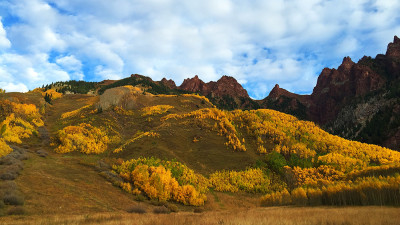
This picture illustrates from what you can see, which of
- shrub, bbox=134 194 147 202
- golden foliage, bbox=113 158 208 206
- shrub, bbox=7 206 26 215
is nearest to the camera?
shrub, bbox=7 206 26 215

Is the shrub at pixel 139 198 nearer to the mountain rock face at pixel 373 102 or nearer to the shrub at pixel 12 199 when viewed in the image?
the shrub at pixel 12 199

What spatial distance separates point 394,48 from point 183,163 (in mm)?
230845

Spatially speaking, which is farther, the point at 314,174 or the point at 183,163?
the point at 183,163

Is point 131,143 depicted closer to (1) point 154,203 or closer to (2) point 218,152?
(2) point 218,152

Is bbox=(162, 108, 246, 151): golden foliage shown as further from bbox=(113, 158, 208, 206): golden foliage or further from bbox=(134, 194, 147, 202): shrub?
bbox=(134, 194, 147, 202): shrub

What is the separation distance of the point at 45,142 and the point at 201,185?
33.4 meters

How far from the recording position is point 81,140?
142ft

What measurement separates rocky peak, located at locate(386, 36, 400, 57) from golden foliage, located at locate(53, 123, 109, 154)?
23048cm

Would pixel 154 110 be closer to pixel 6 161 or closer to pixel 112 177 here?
pixel 112 177

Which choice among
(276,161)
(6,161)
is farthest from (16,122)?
(276,161)

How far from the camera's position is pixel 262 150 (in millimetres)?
42406

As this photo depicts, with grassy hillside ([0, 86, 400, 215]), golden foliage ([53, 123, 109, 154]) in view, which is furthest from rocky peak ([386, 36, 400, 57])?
golden foliage ([53, 123, 109, 154])

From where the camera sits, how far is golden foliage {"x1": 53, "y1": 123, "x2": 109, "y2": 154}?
4123 cm

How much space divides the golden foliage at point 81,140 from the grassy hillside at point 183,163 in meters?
0.20
